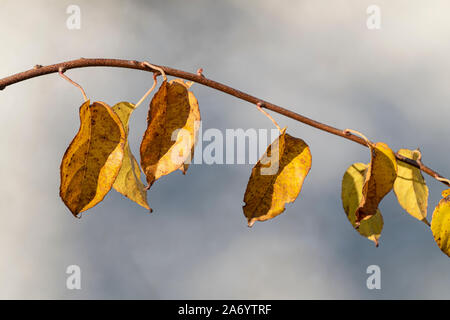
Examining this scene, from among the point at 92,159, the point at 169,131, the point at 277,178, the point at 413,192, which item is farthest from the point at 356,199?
the point at 92,159

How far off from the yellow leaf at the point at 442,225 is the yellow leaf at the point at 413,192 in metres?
0.18

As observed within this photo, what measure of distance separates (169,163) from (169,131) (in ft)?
0.21

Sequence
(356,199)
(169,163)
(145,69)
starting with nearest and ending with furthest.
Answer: (169,163) → (145,69) → (356,199)

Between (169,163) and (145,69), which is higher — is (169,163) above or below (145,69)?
below

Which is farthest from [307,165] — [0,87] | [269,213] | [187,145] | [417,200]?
[0,87]

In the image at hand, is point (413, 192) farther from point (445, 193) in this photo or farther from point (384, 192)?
point (384, 192)

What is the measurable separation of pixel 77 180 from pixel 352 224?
630 millimetres

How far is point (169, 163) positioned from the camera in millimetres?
Answer: 921

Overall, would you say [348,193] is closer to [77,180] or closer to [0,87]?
[77,180]

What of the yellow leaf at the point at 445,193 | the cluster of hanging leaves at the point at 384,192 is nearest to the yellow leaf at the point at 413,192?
the cluster of hanging leaves at the point at 384,192

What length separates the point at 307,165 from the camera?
3.35 ft

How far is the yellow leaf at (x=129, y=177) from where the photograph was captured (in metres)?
0.96

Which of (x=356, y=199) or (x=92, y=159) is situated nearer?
(x=92, y=159)

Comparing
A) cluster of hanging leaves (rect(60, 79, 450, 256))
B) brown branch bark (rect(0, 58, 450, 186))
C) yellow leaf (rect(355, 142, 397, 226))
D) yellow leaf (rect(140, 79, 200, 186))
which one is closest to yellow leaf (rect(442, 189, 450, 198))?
cluster of hanging leaves (rect(60, 79, 450, 256))
